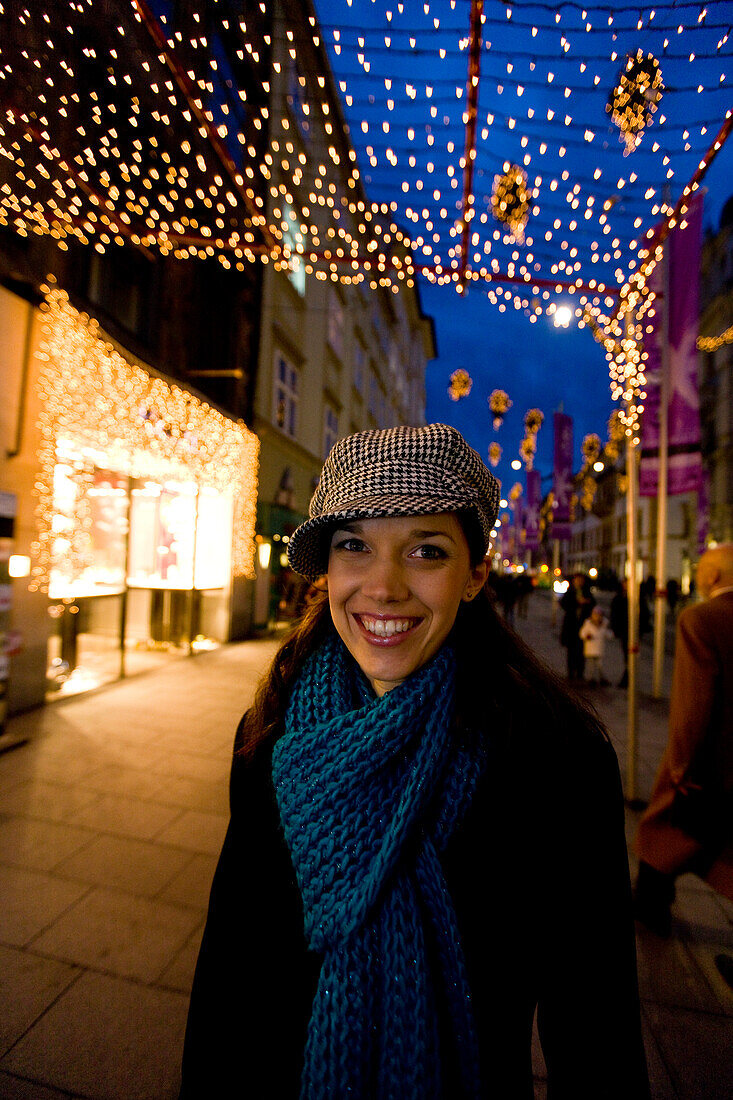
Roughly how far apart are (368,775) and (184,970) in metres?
2.34

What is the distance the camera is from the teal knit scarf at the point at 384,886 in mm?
1100

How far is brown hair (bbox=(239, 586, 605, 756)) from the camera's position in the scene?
133 cm

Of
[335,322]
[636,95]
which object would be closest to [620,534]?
[335,322]

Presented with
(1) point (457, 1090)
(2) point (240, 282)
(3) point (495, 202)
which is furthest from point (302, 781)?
(2) point (240, 282)

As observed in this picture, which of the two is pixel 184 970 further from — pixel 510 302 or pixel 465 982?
pixel 510 302

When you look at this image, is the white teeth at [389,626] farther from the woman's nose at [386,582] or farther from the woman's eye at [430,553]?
the woman's eye at [430,553]

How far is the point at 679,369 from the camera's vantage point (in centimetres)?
646

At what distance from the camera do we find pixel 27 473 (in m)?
6.08

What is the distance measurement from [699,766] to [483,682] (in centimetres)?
210

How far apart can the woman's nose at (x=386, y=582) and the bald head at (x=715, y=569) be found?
2507 mm

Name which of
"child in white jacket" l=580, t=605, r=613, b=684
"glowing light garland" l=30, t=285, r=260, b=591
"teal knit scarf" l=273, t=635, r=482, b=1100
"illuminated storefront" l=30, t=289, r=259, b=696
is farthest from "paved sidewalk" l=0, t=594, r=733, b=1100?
"child in white jacket" l=580, t=605, r=613, b=684

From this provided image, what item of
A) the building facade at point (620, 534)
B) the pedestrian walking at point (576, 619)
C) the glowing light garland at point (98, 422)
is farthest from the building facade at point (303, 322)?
the building facade at point (620, 534)

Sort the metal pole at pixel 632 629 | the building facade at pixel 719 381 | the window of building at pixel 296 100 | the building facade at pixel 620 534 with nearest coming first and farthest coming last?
the metal pole at pixel 632 629 < the window of building at pixel 296 100 < the building facade at pixel 719 381 < the building facade at pixel 620 534

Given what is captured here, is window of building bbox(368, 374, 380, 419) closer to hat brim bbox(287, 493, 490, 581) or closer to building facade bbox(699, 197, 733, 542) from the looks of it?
building facade bbox(699, 197, 733, 542)
